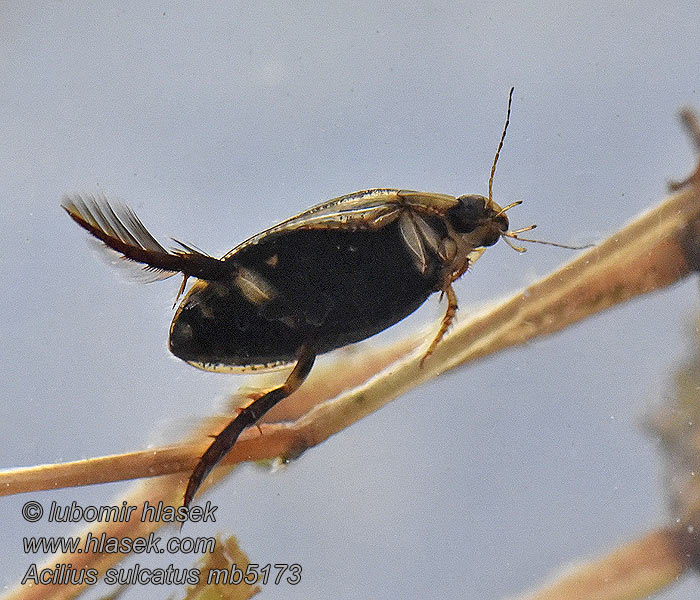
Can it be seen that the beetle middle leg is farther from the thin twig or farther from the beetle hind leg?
the thin twig

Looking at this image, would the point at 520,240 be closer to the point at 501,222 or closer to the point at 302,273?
the point at 501,222

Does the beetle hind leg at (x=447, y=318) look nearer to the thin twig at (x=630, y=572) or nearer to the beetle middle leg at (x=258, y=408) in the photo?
the beetle middle leg at (x=258, y=408)

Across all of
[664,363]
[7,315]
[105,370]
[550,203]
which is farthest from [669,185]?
[7,315]

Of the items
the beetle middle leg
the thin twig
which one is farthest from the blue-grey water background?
the beetle middle leg

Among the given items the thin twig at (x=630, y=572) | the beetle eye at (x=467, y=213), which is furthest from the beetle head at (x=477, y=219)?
the thin twig at (x=630, y=572)

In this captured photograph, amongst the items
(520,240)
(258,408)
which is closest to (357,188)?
(520,240)

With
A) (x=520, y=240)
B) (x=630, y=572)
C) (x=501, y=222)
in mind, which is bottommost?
(x=630, y=572)

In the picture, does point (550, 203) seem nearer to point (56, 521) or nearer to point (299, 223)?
point (299, 223)
